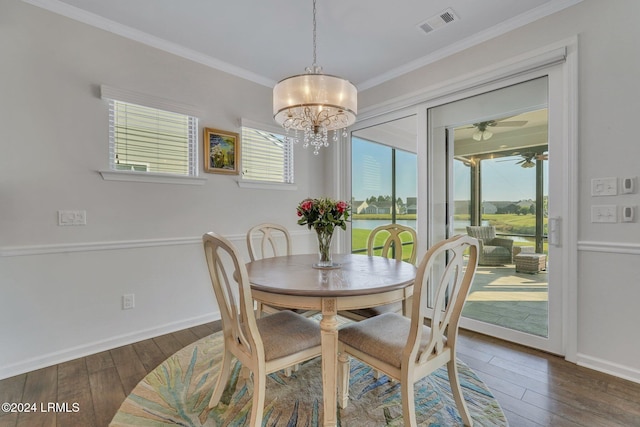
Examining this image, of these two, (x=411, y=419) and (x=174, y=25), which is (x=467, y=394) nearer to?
(x=411, y=419)

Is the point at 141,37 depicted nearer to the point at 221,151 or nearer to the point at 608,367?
the point at 221,151

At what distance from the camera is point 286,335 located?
5.03ft

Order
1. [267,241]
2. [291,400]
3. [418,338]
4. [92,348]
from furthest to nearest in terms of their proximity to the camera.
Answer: [267,241], [92,348], [291,400], [418,338]

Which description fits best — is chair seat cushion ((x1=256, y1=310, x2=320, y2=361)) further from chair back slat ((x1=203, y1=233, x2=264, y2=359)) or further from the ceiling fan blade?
the ceiling fan blade

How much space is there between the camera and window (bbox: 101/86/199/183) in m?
2.44

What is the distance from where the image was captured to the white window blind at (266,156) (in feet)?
10.8

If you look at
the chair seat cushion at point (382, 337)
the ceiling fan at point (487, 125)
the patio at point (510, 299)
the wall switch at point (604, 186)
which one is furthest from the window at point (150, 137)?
the wall switch at point (604, 186)

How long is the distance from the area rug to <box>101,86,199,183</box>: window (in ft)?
5.42

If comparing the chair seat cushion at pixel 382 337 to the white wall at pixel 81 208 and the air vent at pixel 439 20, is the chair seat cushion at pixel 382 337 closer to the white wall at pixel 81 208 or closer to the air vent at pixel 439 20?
the white wall at pixel 81 208

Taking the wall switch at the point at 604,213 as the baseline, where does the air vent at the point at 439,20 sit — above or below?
above

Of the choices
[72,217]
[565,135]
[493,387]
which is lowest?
[493,387]

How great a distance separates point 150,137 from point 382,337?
255 cm

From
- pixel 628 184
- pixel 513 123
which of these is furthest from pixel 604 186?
pixel 513 123

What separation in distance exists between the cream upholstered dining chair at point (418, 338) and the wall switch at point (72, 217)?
2169 mm
